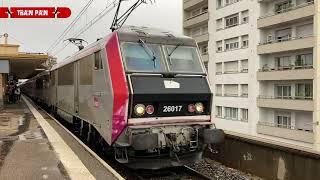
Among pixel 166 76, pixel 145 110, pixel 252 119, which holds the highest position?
pixel 166 76

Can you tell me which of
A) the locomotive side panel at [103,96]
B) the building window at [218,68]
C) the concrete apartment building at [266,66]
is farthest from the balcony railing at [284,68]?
the locomotive side panel at [103,96]

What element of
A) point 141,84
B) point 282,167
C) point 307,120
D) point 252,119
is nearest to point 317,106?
point 307,120

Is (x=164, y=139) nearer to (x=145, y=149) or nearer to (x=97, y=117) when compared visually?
(x=145, y=149)

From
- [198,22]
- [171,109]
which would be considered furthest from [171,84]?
[198,22]

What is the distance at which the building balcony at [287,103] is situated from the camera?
111 feet

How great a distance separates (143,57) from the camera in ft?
31.9

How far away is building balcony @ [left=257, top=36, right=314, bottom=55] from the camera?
111 feet

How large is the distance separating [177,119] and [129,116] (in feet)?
3.84

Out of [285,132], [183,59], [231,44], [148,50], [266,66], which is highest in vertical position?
[231,44]

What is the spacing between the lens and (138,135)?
882 centimetres

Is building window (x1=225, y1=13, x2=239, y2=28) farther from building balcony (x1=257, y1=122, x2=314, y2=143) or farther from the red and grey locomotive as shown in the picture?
the red and grey locomotive

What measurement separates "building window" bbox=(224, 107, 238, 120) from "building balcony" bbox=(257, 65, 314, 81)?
5.83 m

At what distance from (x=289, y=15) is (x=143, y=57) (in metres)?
28.8

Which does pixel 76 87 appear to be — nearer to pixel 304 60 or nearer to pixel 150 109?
pixel 150 109
